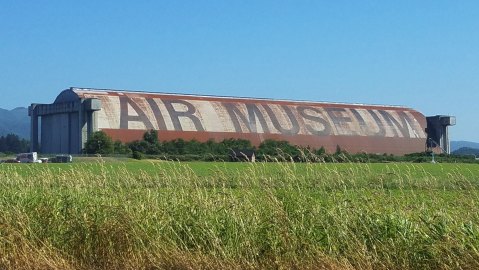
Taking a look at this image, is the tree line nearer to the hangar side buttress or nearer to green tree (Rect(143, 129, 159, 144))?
green tree (Rect(143, 129, 159, 144))

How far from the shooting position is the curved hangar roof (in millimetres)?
81125

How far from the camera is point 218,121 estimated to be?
86188mm

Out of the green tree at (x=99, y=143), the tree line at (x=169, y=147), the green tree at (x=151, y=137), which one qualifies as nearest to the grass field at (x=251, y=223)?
the tree line at (x=169, y=147)

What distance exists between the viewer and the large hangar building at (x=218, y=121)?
79875 mm

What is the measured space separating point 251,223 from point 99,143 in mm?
64867

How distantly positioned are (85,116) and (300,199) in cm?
6906

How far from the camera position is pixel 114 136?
78.1m

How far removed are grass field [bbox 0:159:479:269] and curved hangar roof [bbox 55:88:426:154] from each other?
6716cm

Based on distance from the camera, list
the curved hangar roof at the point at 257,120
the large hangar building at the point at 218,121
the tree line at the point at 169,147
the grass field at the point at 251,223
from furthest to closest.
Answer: the curved hangar roof at the point at 257,120
the large hangar building at the point at 218,121
the tree line at the point at 169,147
the grass field at the point at 251,223

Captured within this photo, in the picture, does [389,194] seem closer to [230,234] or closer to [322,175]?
[322,175]

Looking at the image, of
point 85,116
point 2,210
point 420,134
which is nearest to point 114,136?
point 85,116

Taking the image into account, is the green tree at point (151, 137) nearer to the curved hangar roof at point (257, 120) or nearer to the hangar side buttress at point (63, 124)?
the curved hangar roof at point (257, 120)

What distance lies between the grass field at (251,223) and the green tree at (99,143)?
61.2 meters

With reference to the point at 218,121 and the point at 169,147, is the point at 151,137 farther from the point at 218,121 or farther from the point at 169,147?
the point at 218,121
